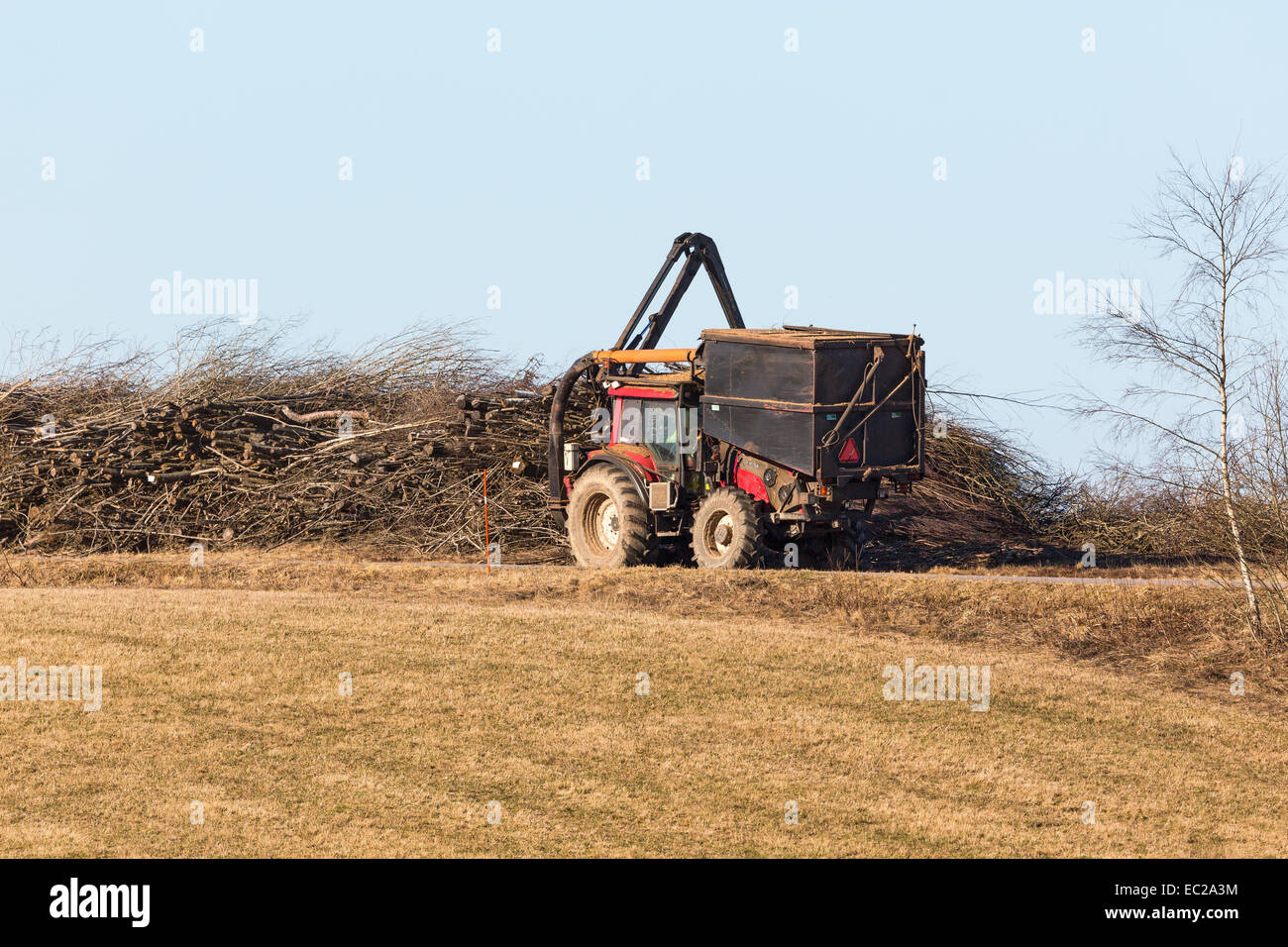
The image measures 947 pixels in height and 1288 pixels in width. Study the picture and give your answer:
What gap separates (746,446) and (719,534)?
125 cm

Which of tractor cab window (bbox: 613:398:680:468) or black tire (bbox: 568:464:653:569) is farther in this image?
black tire (bbox: 568:464:653:569)

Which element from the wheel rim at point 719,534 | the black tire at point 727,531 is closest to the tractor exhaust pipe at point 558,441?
the black tire at point 727,531

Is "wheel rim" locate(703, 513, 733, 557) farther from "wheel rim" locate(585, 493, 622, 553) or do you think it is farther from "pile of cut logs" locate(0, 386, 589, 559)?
"pile of cut logs" locate(0, 386, 589, 559)

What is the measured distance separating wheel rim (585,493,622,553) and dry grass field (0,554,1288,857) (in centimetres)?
137

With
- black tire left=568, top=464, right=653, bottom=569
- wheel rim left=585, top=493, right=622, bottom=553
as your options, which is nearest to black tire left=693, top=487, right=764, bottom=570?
black tire left=568, top=464, right=653, bottom=569

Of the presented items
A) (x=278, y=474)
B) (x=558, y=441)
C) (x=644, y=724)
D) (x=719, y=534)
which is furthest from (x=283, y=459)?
(x=644, y=724)

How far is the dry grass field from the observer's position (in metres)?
9.75

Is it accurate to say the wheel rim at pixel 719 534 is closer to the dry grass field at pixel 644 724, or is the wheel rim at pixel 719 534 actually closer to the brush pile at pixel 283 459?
the dry grass field at pixel 644 724

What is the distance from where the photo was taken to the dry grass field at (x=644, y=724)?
32.0ft

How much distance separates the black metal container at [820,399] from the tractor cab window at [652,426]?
2.48ft

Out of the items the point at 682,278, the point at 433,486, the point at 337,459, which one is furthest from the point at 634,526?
the point at 337,459

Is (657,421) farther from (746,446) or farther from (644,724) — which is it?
(644,724)

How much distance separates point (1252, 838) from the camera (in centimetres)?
979

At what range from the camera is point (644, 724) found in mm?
12219
